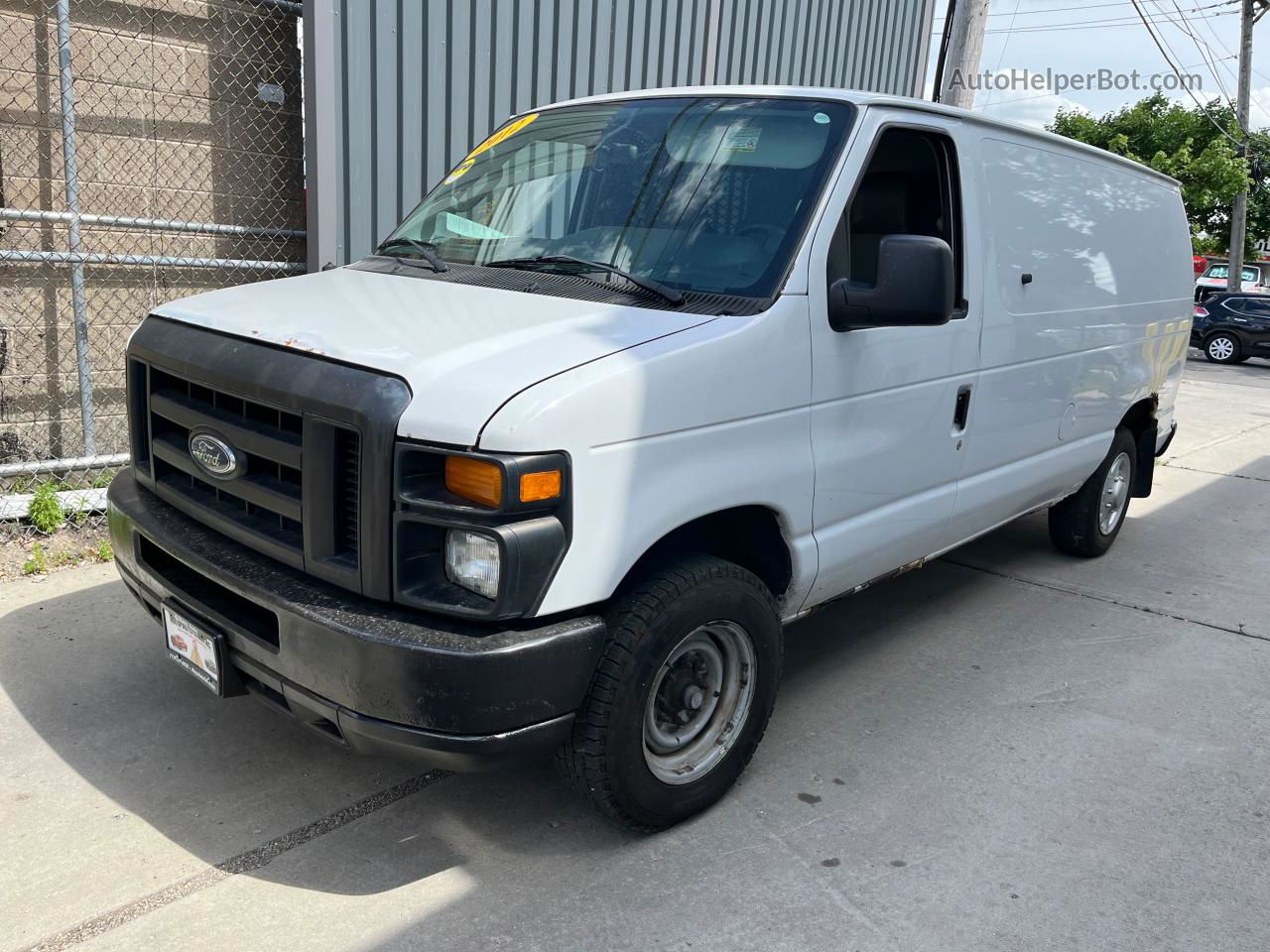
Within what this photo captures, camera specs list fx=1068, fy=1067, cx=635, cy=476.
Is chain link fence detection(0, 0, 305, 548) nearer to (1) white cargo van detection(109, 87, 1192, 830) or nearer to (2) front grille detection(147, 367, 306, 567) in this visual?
(1) white cargo van detection(109, 87, 1192, 830)

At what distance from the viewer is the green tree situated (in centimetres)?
2617

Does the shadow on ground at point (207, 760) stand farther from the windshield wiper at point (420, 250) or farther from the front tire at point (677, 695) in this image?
the windshield wiper at point (420, 250)

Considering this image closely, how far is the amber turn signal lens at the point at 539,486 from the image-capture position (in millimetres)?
2475

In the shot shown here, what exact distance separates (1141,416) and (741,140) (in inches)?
144

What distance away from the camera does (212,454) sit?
9.79 feet

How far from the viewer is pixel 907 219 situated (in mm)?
3992

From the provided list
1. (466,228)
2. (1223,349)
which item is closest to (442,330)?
(466,228)

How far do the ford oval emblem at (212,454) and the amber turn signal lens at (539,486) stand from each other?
0.93 meters

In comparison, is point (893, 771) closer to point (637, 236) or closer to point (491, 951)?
point (491, 951)

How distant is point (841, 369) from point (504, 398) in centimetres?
130

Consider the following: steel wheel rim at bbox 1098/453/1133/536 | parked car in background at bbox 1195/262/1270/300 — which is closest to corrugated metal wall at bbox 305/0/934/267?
steel wheel rim at bbox 1098/453/1133/536

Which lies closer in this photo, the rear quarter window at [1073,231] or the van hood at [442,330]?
the van hood at [442,330]

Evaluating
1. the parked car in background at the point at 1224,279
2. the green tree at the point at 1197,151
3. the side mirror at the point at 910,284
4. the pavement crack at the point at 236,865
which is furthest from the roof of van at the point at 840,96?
the parked car in background at the point at 1224,279

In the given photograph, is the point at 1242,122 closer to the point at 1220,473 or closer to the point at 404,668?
the point at 1220,473
